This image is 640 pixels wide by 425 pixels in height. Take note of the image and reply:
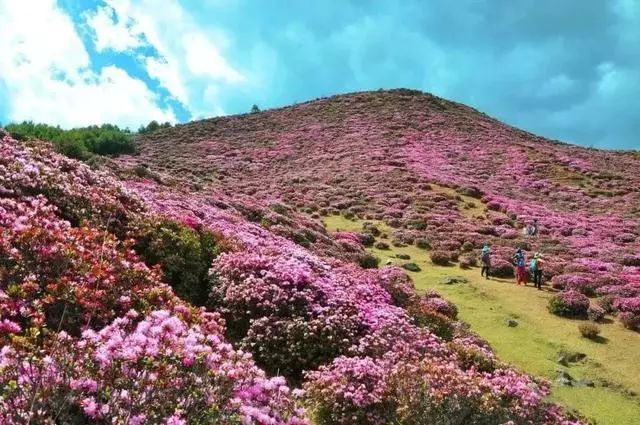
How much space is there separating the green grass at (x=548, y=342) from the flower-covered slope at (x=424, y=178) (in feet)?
8.39

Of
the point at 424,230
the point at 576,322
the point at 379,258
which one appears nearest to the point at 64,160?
the point at 379,258

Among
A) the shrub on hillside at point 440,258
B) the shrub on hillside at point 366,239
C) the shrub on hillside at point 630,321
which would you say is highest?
the shrub on hillside at point 366,239

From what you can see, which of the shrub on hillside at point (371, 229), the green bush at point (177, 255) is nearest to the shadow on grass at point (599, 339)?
the green bush at point (177, 255)

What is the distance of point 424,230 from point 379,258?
30.4 ft

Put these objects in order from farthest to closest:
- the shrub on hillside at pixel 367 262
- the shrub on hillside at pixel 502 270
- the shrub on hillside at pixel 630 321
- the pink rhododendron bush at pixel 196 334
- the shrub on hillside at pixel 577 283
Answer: the shrub on hillside at pixel 502 270 → the shrub on hillside at pixel 367 262 → the shrub on hillside at pixel 577 283 → the shrub on hillside at pixel 630 321 → the pink rhododendron bush at pixel 196 334

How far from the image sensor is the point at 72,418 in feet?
23.3

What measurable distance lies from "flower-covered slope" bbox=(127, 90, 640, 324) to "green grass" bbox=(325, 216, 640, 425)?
101 inches

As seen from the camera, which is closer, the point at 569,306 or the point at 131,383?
the point at 131,383

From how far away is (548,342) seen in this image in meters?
20.3

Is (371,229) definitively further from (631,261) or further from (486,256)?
(631,261)

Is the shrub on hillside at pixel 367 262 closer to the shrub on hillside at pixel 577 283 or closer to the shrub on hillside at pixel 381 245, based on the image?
the shrub on hillside at pixel 381 245

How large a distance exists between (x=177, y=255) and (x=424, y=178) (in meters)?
43.2

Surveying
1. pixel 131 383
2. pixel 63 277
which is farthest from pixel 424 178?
pixel 131 383

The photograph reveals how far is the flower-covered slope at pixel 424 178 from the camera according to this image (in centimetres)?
3525
